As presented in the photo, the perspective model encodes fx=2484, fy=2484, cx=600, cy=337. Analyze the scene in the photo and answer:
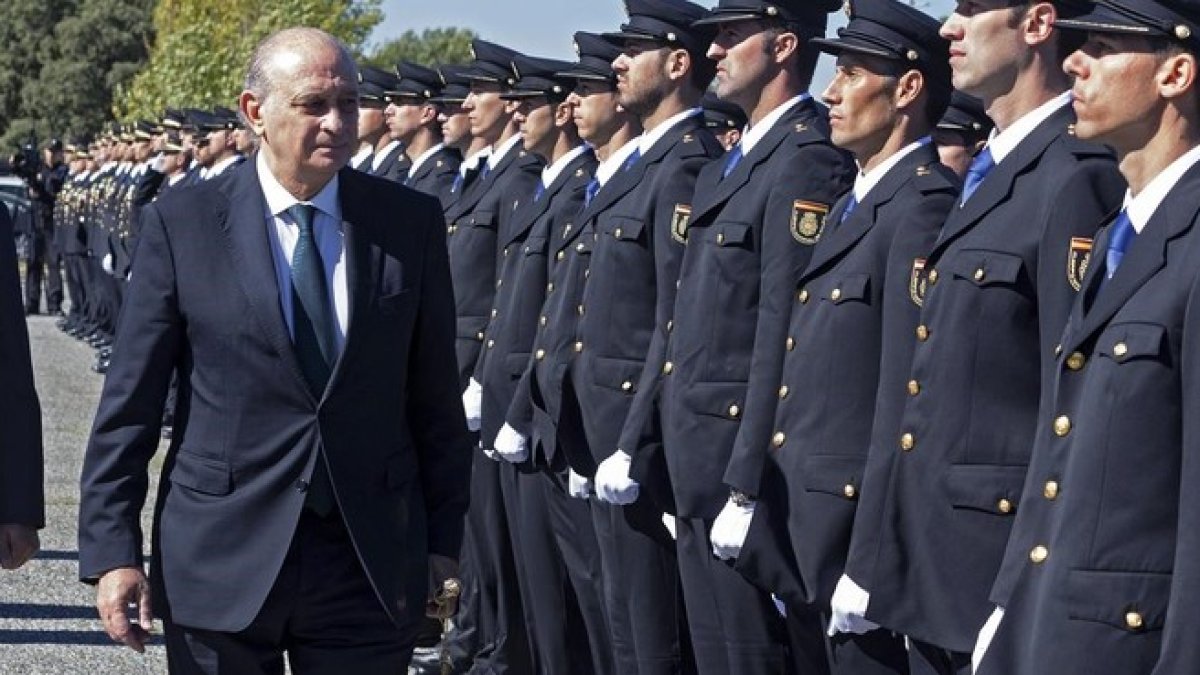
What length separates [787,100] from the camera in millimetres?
6926

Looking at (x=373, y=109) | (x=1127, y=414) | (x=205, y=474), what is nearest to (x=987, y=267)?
(x=1127, y=414)

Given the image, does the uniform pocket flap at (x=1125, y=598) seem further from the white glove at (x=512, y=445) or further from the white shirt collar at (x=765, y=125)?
the white glove at (x=512, y=445)

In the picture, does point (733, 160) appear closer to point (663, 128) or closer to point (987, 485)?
point (663, 128)

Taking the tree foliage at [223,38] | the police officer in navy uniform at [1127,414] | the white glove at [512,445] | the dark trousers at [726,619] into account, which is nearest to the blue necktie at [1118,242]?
the police officer in navy uniform at [1127,414]

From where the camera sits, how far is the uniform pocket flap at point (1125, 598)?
4.07 meters

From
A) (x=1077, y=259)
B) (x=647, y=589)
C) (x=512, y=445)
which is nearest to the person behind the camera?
(x=1077, y=259)

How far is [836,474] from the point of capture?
19.6 feet

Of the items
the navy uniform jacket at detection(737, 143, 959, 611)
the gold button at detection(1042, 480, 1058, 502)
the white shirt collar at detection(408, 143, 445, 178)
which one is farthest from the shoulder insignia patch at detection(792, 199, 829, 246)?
the white shirt collar at detection(408, 143, 445, 178)

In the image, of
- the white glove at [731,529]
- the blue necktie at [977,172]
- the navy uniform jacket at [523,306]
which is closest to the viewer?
the blue necktie at [977,172]

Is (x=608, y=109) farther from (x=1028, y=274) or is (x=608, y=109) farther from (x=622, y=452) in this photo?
(x=1028, y=274)

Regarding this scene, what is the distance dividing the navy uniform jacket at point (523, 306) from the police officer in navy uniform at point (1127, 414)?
14.8 ft

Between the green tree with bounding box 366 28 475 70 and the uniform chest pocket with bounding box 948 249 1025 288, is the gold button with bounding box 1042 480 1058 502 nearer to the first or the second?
the uniform chest pocket with bounding box 948 249 1025 288

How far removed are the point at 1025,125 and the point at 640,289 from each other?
8.17ft

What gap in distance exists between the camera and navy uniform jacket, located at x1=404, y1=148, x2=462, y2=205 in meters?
11.6
